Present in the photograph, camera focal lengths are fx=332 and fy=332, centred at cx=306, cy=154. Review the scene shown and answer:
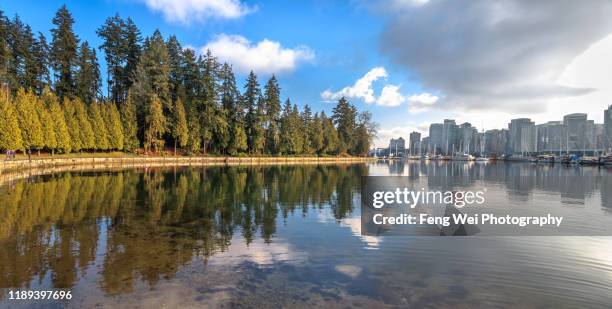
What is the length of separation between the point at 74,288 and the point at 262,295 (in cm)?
428

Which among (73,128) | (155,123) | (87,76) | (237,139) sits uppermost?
(87,76)

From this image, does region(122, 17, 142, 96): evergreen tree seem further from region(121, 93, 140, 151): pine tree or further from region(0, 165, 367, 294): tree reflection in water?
region(0, 165, 367, 294): tree reflection in water

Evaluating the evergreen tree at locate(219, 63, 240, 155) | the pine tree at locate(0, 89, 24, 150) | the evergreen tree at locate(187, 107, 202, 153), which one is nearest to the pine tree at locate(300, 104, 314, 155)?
the evergreen tree at locate(219, 63, 240, 155)

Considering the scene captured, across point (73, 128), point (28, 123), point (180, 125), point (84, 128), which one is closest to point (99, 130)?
point (84, 128)

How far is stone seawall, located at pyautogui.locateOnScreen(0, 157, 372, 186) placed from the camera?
3544 cm

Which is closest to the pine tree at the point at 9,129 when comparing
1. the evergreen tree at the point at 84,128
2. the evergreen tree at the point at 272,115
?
the evergreen tree at the point at 84,128

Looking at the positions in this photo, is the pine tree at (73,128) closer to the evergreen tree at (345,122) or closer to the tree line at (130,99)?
the tree line at (130,99)

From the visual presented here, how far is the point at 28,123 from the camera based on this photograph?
45.3m

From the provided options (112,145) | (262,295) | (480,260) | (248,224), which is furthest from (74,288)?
(112,145)

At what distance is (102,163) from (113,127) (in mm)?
8079

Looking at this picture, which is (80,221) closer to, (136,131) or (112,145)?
(112,145)

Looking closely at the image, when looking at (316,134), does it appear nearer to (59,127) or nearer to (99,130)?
(99,130)

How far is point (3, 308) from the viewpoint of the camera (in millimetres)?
6555

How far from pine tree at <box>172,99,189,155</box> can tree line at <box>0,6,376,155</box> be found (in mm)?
198
